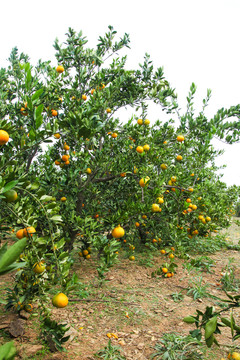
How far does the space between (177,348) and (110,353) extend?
24.5 inches

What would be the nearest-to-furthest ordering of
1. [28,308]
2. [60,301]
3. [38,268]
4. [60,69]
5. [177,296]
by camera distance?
[60,301], [38,268], [28,308], [177,296], [60,69]

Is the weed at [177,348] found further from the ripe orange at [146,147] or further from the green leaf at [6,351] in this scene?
the ripe orange at [146,147]

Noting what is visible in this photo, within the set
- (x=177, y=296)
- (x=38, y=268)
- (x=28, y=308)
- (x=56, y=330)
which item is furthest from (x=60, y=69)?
(x=177, y=296)

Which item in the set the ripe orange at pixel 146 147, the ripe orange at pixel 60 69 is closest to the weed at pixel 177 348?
the ripe orange at pixel 146 147

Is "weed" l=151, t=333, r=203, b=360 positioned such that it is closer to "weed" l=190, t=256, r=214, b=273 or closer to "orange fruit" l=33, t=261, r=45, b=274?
"orange fruit" l=33, t=261, r=45, b=274

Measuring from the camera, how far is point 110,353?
82.7 inches

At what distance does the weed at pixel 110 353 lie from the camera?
2.08m

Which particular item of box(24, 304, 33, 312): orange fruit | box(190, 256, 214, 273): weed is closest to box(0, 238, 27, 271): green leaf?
box(24, 304, 33, 312): orange fruit

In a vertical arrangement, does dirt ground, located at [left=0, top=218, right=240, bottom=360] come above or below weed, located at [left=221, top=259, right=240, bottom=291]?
below

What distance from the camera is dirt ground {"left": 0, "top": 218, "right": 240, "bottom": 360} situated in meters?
2.22

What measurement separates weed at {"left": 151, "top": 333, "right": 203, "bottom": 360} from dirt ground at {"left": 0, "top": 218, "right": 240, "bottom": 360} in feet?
0.26

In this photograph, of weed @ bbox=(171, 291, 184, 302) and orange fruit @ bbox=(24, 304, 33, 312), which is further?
weed @ bbox=(171, 291, 184, 302)

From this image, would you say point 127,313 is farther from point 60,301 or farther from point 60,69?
point 60,69

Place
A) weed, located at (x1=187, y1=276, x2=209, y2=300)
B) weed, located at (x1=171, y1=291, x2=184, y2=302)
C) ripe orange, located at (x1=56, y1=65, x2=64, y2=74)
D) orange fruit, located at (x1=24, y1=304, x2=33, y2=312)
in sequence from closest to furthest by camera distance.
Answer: orange fruit, located at (x1=24, y1=304, x2=33, y2=312)
weed, located at (x1=171, y1=291, x2=184, y2=302)
weed, located at (x1=187, y1=276, x2=209, y2=300)
ripe orange, located at (x1=56, y1=65, x2=64, y2=74)
